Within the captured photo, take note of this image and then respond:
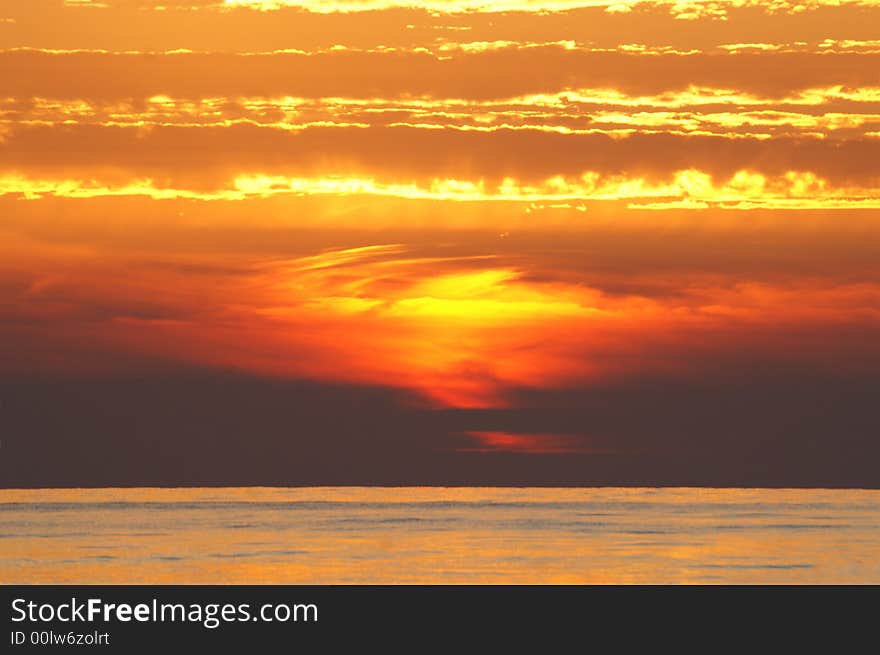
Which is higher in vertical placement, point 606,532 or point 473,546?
point 606,532

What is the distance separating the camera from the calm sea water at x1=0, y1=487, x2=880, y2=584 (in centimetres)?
6125

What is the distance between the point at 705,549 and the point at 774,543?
506 centimetres

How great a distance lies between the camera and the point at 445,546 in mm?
77125

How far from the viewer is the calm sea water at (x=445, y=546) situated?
61.2 metres
